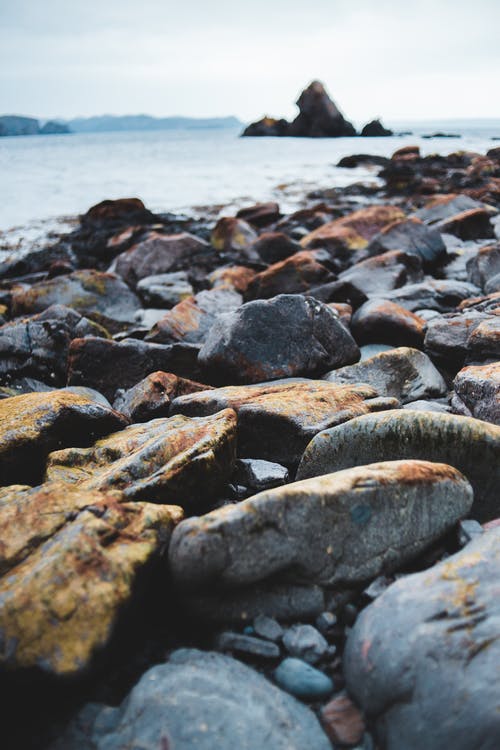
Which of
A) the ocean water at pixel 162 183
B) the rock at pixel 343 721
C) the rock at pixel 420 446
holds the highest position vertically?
the ocean water at pixel 162 183

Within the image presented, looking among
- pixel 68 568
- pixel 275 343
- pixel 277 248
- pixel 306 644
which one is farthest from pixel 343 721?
pixel 277 248

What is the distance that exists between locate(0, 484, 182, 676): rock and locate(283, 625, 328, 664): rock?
2.22 ft

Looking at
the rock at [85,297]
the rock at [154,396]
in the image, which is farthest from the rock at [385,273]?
the rock at [154,396]

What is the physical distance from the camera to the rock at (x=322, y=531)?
6.93 feet

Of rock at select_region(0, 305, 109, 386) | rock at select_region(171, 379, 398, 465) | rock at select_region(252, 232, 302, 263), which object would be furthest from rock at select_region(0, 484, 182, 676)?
rock at select_region(252, 232, 302, 263)

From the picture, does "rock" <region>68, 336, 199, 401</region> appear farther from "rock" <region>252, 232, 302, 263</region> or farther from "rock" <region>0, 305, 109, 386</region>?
"rock" <region>252, 232, 302, 263</region>

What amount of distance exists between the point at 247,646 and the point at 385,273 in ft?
23.6

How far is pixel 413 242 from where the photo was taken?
998 centimetres

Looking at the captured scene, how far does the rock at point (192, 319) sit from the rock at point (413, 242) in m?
4.15

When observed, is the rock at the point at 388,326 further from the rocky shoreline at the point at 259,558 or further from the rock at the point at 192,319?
the rock at the point at 192,319

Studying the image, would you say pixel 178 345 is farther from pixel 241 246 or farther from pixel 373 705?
pixel 241 246

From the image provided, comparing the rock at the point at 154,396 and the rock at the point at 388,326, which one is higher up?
the rock at the point at 388,326

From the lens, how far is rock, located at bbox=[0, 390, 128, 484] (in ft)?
11.0

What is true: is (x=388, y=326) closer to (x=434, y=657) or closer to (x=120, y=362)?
(x=120, y=362)
